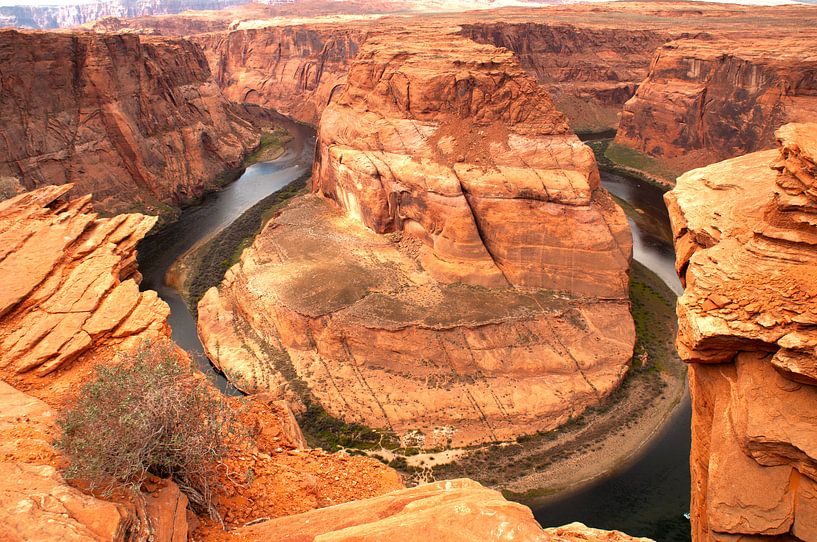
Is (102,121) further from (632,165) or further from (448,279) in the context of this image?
(632,165)

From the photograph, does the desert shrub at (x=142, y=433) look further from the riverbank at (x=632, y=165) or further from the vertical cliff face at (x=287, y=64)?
the vertical cliff face at (x=287, y=64)

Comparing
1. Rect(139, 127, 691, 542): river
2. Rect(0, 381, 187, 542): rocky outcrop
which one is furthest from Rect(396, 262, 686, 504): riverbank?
Rect(0, 381, 187, 542): rocky outcrop

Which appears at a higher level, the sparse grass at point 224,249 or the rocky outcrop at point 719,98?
the rocky outcrop at point 719,98

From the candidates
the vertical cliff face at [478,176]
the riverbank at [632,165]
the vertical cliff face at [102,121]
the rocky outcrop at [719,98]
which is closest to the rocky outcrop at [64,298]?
the vertical cliff face at [478,176]

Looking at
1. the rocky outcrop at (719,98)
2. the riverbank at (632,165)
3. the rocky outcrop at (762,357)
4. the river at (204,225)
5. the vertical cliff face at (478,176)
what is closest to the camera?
the rocky outcrop at (762,357)

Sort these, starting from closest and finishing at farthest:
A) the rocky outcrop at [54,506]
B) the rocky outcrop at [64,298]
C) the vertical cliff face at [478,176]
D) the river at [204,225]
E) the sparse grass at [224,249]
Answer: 1. the rocky outcrop at [54,506]
2. the rocky outcrop at [64,298]
3. the vertical cliff face at [478,176]
4. the river at [204,225]
5. the sparse grass at [224,249]
